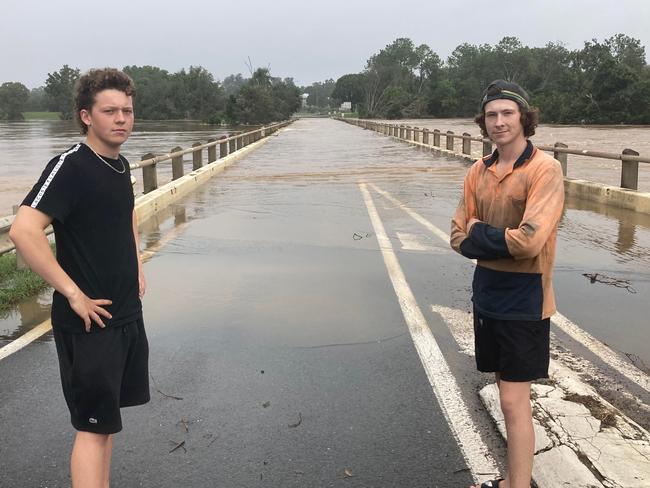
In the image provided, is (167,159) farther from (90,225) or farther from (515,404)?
(515,404)

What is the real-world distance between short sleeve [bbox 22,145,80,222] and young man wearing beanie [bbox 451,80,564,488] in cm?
164

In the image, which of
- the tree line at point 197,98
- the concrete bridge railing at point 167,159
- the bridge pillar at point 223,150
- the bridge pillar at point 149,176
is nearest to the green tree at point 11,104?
the tree line at point 197,98

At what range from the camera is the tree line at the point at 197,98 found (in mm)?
92375

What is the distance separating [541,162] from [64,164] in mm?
1917

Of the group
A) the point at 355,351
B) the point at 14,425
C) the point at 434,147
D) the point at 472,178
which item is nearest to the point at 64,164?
the point at 472,178

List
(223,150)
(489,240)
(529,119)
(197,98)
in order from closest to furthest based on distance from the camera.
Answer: (489,240), (529,119), (223,150), (197,98)

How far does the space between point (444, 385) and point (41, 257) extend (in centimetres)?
277

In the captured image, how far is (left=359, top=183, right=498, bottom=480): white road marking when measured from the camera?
336 centimetres

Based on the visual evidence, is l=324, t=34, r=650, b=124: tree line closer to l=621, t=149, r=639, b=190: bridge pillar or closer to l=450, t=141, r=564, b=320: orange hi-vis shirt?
l=621, t=149, r=639, b=190: bridge pillar

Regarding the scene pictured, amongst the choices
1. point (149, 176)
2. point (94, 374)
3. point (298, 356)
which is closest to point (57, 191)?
point (94, 374)

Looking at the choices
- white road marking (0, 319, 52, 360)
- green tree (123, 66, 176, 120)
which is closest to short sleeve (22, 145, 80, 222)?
white road marking (0, 319, 52, 360)

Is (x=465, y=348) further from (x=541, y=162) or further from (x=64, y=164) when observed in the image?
(x=64, y=164)

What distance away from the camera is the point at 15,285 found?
272 inches

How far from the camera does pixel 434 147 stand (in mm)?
29422
